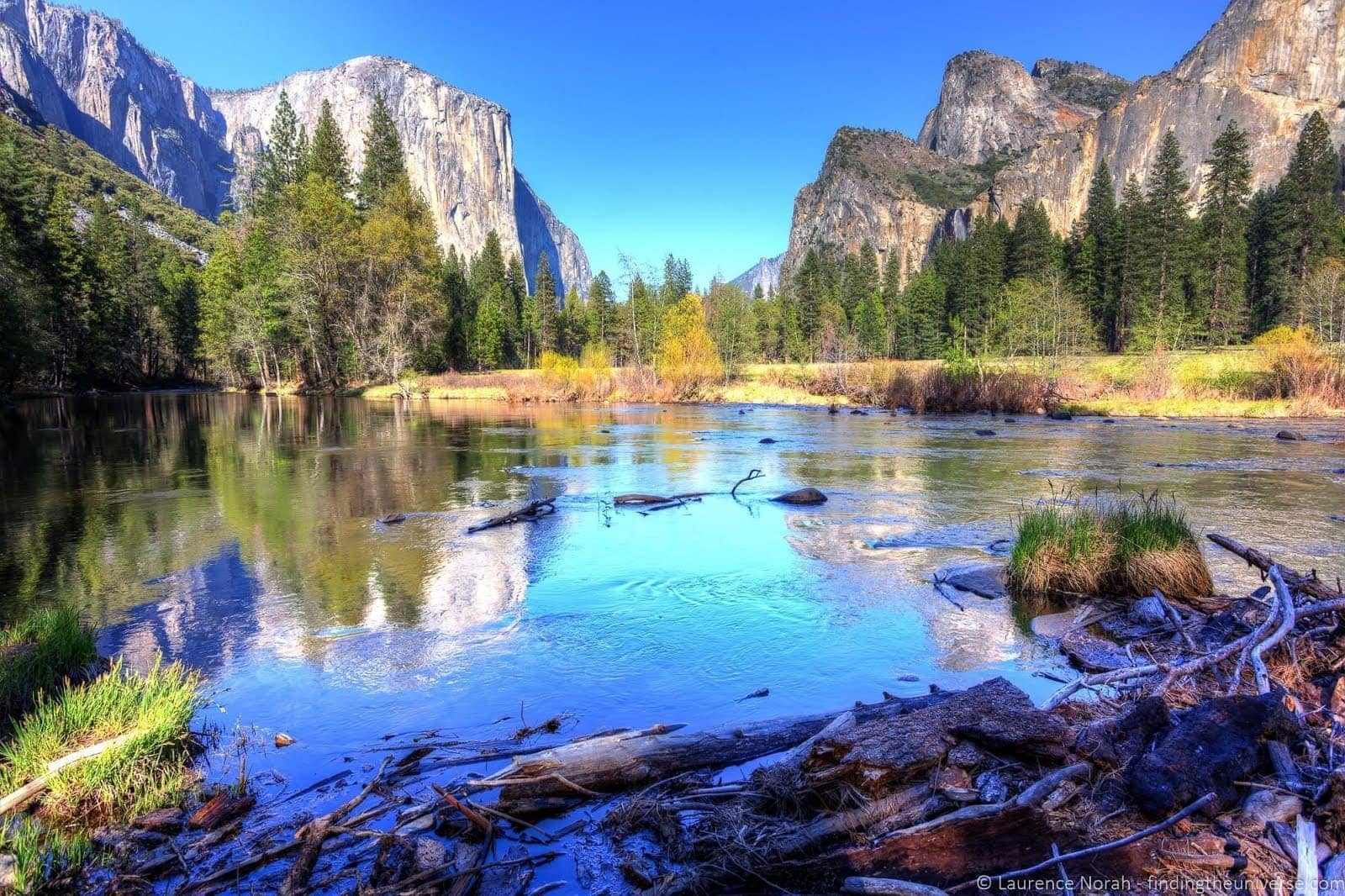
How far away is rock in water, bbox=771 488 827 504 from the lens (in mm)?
15766

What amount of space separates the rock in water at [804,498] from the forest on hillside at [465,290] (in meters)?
34.5

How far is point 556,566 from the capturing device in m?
11.0

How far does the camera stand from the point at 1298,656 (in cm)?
524

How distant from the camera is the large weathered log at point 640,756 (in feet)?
14.5

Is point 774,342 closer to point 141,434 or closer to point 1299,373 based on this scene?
point 1299,373

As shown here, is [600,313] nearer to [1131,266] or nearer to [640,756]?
[1131,266]

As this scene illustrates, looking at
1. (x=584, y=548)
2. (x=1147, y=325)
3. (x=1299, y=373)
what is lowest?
(x=584, y=548)

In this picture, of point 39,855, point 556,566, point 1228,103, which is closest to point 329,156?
point 556,566

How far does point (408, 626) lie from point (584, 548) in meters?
4.23

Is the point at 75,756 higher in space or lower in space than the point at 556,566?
higher

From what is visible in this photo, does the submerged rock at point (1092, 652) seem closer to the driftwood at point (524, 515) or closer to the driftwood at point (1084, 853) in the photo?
the driftwood at point (1084, 853)

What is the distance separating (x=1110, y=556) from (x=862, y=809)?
674cm

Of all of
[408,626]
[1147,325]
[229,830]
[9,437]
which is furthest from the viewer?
[1147,325]

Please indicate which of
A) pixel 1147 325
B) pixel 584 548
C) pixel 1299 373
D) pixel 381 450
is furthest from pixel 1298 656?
pixel 1147 325
